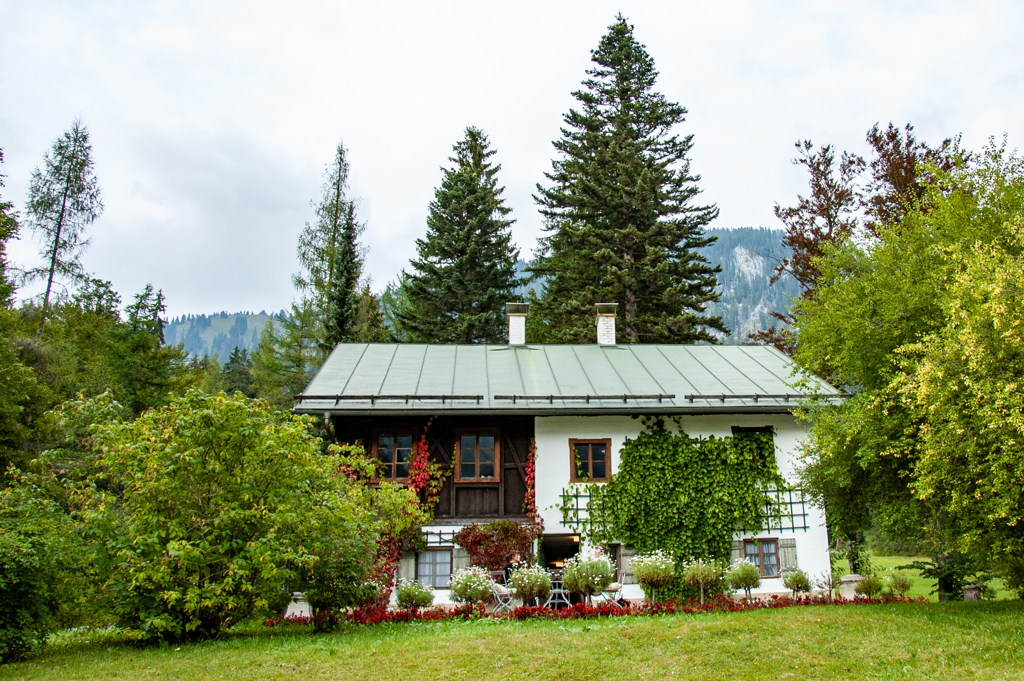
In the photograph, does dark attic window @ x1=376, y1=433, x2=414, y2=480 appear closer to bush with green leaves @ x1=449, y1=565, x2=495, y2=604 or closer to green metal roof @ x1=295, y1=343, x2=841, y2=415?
green metal roof @ x1=295, y1=343, x2=841, y2=415

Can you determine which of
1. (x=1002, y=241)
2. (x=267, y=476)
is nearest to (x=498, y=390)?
(x=267, y=476)

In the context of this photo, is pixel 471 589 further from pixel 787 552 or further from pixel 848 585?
pixel 848 585

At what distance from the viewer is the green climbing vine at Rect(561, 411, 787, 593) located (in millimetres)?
13320

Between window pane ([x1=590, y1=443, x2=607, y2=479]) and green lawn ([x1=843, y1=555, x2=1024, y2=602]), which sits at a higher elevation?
window pane ([x1=590, y1=443, x2=607, y2=479])

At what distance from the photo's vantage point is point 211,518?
319 inches

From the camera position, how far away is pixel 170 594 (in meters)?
7.31

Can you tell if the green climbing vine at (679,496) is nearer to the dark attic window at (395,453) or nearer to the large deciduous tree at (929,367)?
the large deciduous tree at (929,367)

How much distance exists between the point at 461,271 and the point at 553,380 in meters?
15.3

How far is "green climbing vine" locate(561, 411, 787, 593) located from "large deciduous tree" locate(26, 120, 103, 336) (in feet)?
72.6

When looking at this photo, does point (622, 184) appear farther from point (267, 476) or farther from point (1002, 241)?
point (267, 476)

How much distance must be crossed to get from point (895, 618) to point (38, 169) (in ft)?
99.1

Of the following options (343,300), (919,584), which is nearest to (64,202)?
(343,300)

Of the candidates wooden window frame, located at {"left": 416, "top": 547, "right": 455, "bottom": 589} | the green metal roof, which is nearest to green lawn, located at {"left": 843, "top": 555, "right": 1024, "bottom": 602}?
the green metal roof

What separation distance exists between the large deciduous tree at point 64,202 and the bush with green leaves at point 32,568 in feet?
67.6
